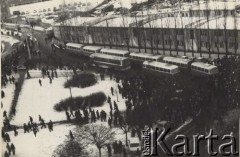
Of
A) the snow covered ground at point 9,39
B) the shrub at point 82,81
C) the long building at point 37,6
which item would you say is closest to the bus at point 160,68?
the shrub at point 82,81

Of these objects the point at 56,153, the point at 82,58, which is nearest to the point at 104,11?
the point at 82,58

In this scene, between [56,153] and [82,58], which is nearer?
[56,153]

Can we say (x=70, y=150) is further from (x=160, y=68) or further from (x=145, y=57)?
(x=145, y=57)

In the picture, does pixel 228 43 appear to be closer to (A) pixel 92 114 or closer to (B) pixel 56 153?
(A) pixel 92 114

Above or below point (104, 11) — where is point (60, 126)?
below

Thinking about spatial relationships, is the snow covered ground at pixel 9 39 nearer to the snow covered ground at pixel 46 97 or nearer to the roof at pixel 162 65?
the snow covered ground at pixel 46 97
